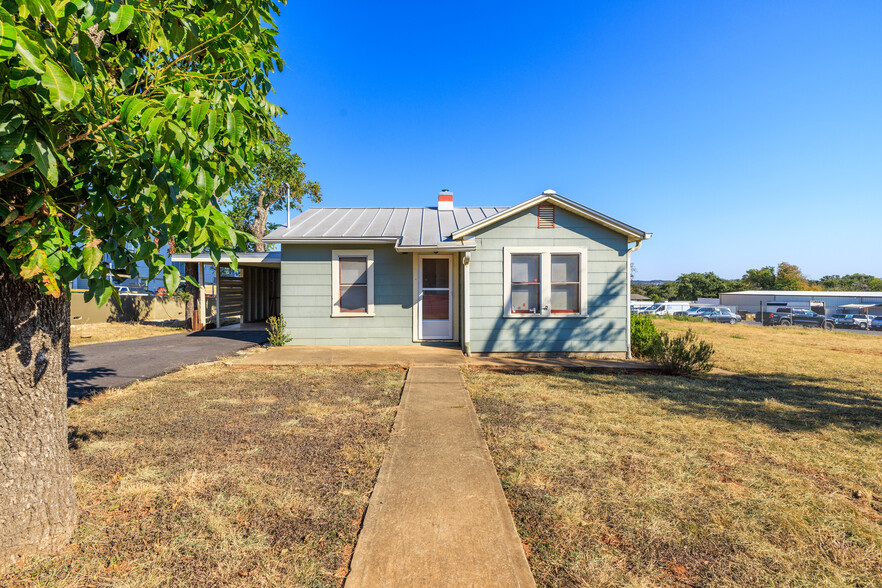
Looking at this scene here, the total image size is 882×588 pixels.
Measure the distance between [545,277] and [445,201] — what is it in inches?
178

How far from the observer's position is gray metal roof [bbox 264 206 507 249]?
890cm

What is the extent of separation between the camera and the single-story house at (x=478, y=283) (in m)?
8.38

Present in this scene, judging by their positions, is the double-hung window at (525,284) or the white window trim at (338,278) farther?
the white window trim at (338,278)

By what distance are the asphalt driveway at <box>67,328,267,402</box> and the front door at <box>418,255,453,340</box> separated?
4.37m

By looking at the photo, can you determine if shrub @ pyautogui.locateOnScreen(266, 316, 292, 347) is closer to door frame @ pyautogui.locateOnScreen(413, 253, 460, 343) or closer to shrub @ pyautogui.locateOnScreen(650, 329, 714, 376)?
door frame @ pyautogui.locateOnScreen(413, 253, 460, 343)

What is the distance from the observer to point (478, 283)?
330 inches

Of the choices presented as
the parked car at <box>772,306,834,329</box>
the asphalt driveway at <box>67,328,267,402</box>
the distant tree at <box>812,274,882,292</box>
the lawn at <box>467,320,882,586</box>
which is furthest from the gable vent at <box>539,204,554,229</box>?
the distant tree at <box>812,274,882,292</box>

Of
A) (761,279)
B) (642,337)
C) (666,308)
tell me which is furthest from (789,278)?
(642,337)

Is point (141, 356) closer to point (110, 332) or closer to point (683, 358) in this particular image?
point (110, 332)

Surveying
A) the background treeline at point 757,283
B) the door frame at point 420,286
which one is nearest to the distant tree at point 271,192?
the door frame at point 420,286

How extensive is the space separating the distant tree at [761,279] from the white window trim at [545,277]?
2835 inches

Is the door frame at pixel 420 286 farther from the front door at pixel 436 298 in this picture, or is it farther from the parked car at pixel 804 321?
the parked car at pixel 804 321

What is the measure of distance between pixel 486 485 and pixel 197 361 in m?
6.99

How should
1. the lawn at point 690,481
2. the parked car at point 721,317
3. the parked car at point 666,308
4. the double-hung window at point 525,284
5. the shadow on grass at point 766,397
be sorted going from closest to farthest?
the lawn at point 690,481, the shadow on grass at point 766,397, the double-hung window at point 525,284, the parked car at point 721,317, the parked car at point 666,308
